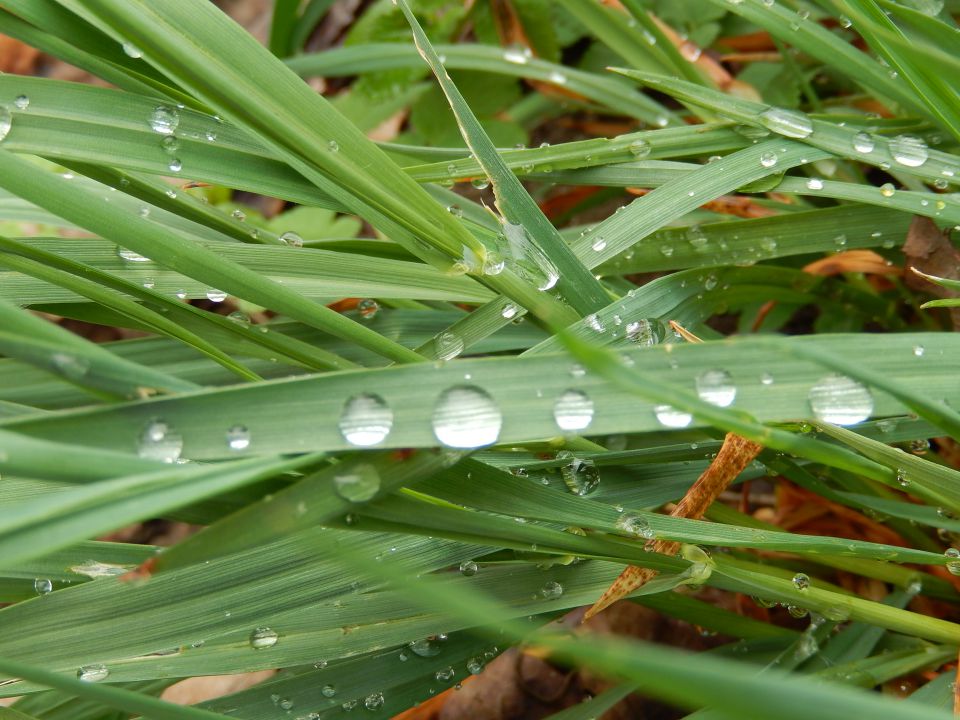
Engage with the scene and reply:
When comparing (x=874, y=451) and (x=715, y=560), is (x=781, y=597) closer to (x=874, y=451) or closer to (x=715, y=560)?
(x=715, y=560)

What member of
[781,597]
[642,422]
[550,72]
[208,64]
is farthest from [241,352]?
[550,72]

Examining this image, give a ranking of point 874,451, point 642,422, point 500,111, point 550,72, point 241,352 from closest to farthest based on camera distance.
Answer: point 642,422, point 874,451, point 241,352, point 550,72, point 500,111

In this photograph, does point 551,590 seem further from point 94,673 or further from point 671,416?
point 94,673

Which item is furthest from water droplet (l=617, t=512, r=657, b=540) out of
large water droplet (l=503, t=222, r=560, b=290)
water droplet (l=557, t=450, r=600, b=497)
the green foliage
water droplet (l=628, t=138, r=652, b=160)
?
water droplet (l=628, t=138, r=652, b=160)

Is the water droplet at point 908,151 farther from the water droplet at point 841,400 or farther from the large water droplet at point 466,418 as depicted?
the large water droplet at point 466,418

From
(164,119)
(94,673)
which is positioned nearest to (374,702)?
(94,673)
